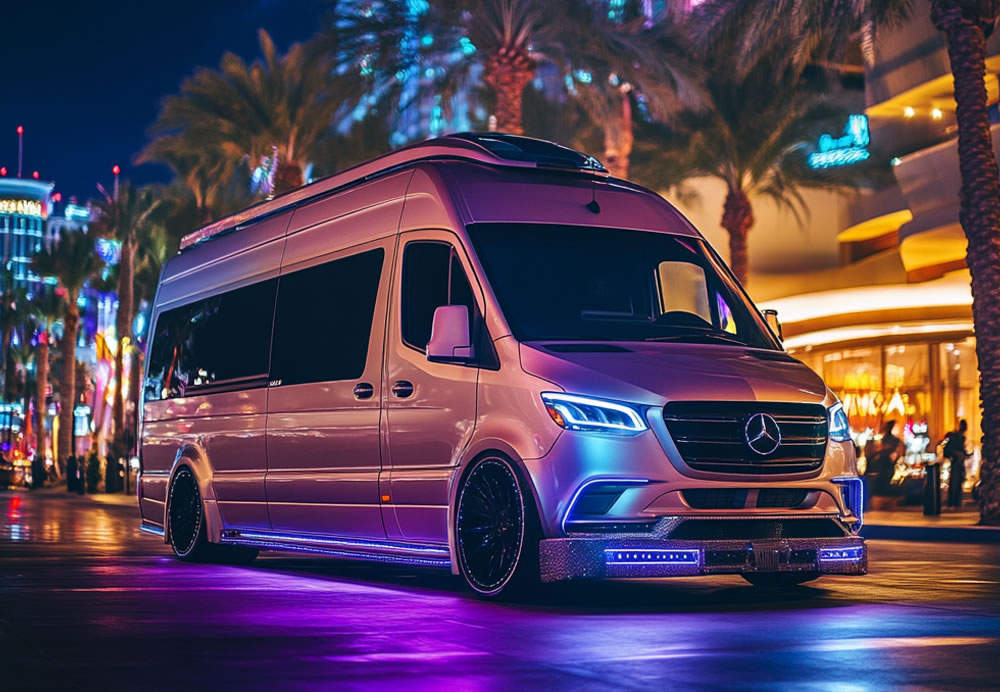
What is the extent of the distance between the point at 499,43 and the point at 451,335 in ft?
77.9

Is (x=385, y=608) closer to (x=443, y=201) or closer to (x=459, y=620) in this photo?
(x=459, y=620)

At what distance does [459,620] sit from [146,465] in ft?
27.6

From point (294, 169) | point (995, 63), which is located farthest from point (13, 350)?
point (995, 63)

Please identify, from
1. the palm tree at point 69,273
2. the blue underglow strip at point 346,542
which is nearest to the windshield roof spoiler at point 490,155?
the blue underglow strip at point 346,542

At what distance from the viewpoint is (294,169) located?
141ft

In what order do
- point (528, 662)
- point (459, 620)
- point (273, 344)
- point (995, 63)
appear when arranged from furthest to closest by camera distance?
point (995, 63) → point (273, 344) → point (459, 620) → point (528, 662)

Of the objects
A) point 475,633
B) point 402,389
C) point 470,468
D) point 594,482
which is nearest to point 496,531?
point 470,468

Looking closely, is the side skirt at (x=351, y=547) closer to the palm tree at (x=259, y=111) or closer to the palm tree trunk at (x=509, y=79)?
the palm tree trunk at (x=509, y=79)

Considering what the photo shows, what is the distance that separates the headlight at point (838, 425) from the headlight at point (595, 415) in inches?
61.3

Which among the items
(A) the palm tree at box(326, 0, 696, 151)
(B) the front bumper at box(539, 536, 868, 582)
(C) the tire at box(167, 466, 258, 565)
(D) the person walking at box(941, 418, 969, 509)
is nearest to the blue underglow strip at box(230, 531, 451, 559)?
(C) the tire at box(167, 466, 258, 565)

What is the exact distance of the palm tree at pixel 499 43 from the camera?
33.0 m

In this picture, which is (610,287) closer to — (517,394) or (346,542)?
(517,394)

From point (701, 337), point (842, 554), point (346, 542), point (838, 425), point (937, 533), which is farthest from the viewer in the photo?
point (937, 533)

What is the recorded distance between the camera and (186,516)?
1553 cm
